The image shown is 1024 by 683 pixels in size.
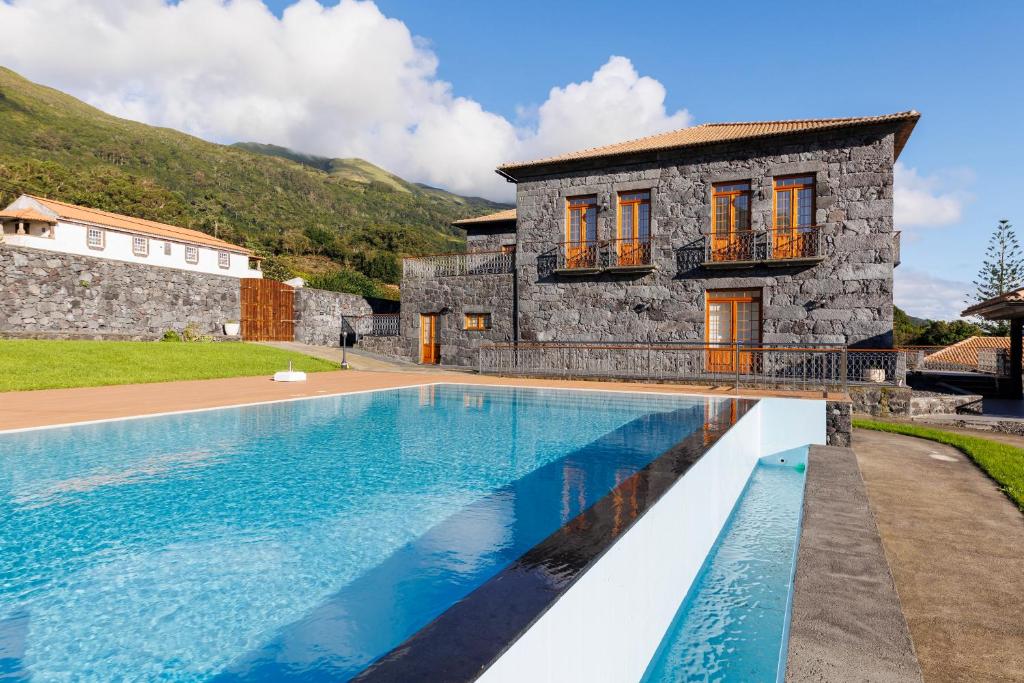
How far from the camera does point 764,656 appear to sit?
311cm

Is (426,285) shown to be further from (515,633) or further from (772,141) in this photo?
(515,633)

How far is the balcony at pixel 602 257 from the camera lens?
57.9 ft

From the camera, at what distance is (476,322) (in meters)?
21.2

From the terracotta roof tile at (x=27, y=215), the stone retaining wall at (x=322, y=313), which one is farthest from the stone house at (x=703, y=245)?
the terracotta roof tile at (x=27, y=215)

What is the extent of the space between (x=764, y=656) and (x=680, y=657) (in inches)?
18.7

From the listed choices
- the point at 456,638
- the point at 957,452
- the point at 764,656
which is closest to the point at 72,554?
the point at 456,638

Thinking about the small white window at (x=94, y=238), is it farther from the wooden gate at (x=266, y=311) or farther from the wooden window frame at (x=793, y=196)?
the wooden window frame at (x=793, y=196)

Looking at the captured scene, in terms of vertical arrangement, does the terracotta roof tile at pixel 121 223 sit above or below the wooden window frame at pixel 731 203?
above

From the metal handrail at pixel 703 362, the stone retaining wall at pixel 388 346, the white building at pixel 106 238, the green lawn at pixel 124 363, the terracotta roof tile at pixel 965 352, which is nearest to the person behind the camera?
the green lawn at pixel 124 363

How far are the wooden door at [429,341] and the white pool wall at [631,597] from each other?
691 inches

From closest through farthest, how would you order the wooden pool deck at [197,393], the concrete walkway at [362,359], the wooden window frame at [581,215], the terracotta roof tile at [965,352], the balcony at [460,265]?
1. the wooden pool deck at [197,393]
2. the wooden window frame at [581,215]
3. the concrete walkway at [362,359]
4. the balcony at [460,265]
5. the terracotta roof tile at [965,352]

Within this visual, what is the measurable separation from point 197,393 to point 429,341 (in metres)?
11.2

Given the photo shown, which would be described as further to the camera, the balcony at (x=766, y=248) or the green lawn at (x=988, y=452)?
the balcony at (x=766, y=248)

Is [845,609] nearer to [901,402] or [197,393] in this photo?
[901,402]
